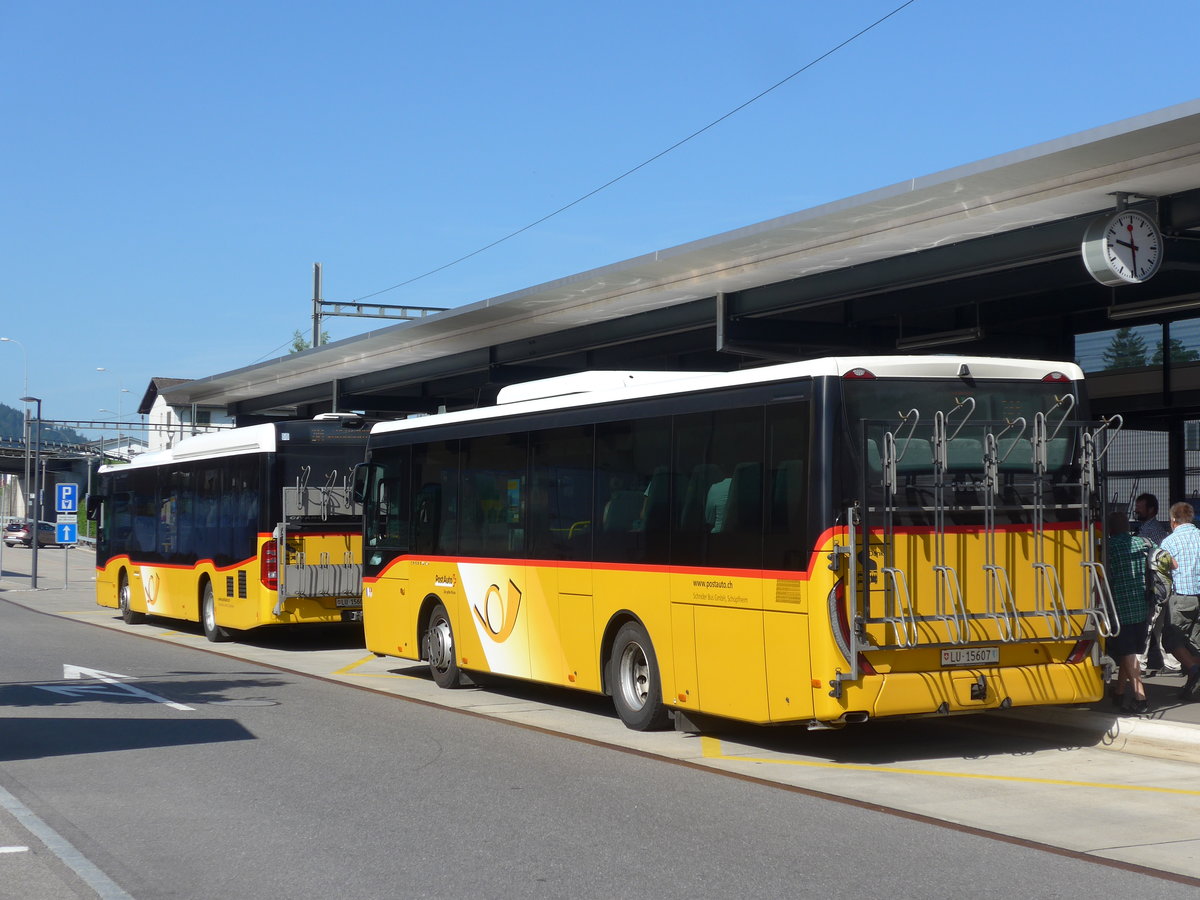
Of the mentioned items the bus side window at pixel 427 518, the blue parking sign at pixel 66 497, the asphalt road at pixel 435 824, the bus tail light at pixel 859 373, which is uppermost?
the bus tail light at pixel 859 373

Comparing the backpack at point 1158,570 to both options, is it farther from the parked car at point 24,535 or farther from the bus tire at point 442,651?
the parked car at point 24,535

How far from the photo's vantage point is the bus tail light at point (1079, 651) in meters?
10.9

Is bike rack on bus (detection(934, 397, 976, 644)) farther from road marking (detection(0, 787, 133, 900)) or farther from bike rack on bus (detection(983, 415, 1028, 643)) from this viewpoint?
road marking (detection(0, 787, 133, 900))

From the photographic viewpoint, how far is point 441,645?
51.8 ft

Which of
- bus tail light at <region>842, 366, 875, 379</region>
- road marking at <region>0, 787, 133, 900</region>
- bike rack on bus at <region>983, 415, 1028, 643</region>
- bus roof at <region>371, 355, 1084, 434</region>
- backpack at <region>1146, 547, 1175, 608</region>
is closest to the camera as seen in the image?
road marking at <region>0, 787, 133, 900</region>

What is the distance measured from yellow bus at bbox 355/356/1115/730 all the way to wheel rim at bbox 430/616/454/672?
9.35ft

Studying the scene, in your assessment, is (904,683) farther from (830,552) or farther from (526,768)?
(526,768)

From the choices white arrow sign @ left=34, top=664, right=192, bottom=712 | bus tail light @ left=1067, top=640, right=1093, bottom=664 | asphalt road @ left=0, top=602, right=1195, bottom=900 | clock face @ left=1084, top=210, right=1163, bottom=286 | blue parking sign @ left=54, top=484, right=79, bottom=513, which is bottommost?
white arrow sign @ left=34, top=664, right=192, bottom=712

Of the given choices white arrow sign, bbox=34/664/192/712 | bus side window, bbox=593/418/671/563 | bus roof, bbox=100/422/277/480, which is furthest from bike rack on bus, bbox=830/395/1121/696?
bus roof, bbox=100/422/277/480

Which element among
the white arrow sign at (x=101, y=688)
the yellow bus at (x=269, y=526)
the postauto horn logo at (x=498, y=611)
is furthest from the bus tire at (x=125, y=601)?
the postauto horn logo at (x=498, y=611)

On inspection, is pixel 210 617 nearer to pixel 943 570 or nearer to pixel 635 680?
pixel 635 680

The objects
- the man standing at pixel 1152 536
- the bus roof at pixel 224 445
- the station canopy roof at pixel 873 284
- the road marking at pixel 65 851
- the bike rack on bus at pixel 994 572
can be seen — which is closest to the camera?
the road marking at pixel 65 851

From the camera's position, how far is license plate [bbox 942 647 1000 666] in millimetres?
10352

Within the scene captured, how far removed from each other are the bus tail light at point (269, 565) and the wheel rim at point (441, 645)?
16.6 ft
